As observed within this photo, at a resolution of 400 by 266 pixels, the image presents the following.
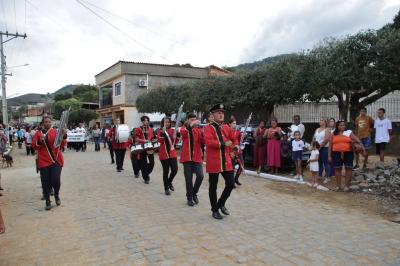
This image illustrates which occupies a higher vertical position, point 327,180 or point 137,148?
point 137,148

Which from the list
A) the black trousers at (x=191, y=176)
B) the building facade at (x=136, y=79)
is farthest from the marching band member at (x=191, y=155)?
the building facade at (x=136, y=79)

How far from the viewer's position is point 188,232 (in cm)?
543

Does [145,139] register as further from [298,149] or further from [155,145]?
[298,149]

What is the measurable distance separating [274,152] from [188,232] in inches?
234

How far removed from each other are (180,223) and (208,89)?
13.8m

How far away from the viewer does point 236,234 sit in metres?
5.32

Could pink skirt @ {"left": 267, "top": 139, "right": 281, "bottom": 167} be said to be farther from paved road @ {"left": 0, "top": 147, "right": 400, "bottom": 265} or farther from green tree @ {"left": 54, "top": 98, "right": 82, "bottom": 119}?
green tree @ {"left": 54, "top": 98, "right": 82, "bottom": 119}

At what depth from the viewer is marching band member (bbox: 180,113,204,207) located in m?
7.18

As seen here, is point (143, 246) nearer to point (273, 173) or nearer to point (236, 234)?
point (236, 234)

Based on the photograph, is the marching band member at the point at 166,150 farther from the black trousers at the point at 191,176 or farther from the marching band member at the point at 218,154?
the marching band member at the point at 218,154

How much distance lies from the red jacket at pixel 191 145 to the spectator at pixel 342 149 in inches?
126

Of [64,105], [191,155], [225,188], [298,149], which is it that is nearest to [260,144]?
[298,149]

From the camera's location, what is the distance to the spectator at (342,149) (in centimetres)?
821


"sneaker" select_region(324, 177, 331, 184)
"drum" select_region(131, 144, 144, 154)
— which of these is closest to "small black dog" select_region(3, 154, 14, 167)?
"drum" select_region(131, 144, 144, 154)
